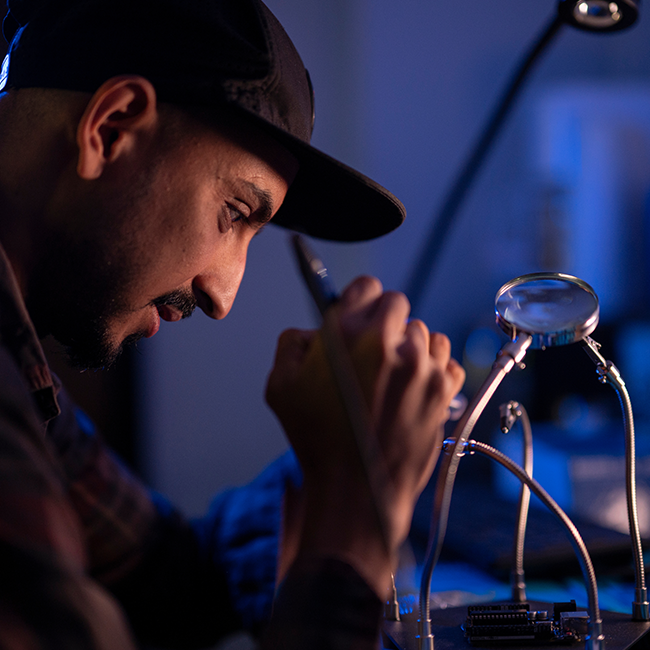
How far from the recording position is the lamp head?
1.01m

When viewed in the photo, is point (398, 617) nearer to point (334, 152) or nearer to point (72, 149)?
point (72, 149)

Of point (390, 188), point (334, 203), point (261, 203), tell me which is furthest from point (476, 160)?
point (390, 188)

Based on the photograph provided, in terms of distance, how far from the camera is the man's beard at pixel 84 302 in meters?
0.74

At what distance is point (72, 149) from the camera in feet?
A: 2.32

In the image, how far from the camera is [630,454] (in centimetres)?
65

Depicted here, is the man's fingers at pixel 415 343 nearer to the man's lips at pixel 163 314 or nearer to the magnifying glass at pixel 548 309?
the magnifying glass at pixel 548 309

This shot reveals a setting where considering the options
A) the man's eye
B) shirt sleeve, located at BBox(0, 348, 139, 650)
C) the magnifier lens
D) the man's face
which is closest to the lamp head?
the magnifier lens

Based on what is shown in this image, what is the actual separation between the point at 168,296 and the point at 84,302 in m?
0.11

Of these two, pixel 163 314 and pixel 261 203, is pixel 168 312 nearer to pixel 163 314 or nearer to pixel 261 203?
pixel 163 314

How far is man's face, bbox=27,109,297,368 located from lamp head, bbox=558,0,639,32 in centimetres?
60

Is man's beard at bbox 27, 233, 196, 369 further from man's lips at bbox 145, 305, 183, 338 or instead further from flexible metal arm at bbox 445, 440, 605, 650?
flexible metal arm at bbox 445, 440, 605, 650

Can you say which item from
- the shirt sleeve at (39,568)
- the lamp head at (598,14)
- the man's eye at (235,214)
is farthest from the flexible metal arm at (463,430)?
the lamp head at (598,14)

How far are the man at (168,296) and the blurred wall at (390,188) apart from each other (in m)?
1.08

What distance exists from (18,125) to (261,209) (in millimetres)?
310
